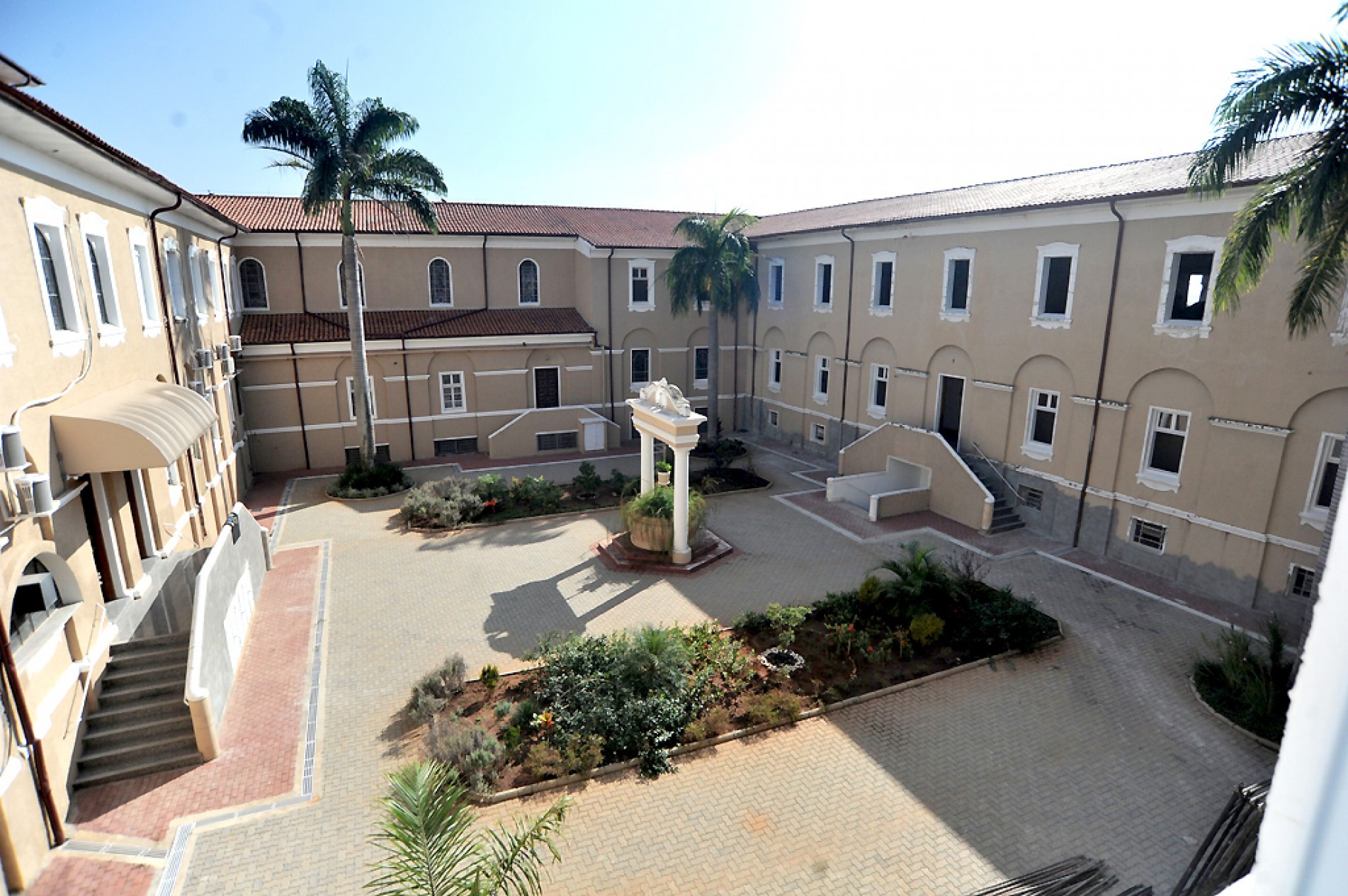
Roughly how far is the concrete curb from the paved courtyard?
17cm

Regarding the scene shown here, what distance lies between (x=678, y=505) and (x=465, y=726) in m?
7.98

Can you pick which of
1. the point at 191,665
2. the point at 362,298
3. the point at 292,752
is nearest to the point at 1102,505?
the point at 292,752

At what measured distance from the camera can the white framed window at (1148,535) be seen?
17.8 metres

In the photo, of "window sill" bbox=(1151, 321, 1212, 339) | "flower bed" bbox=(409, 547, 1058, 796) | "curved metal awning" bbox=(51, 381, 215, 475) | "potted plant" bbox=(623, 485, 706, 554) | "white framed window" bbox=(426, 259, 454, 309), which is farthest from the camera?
"white framed window" bbox=(426, 259, 454, 309)

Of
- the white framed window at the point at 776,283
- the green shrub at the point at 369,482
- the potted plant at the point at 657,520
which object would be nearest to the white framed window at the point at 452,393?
the green shrub at the point at 369,482

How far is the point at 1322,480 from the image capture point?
14961 mm

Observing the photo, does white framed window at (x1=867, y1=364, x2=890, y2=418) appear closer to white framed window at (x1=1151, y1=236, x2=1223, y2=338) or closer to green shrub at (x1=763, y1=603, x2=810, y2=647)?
white framed window at (x1=1151, y1=236, x2=1223, y2=338)

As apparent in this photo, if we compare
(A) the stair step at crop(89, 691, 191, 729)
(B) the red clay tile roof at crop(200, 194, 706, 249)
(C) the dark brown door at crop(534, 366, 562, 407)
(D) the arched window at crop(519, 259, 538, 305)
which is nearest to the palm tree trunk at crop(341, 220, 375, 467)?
(B) the red clay tile roof at crop(200, 194, 706, 249)

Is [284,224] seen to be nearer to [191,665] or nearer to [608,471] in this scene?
[608,471]

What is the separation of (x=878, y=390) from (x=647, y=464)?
10468mm

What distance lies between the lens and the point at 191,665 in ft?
35.4

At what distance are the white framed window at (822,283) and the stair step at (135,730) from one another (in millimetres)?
23690

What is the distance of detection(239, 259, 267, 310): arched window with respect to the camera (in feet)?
88.6

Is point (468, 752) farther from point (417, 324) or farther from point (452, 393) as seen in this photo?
point (417, 324)
